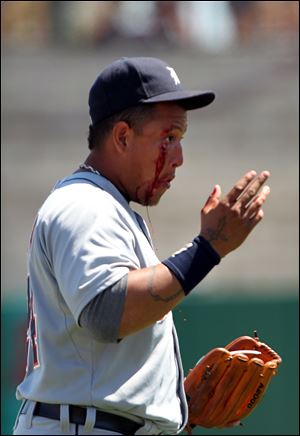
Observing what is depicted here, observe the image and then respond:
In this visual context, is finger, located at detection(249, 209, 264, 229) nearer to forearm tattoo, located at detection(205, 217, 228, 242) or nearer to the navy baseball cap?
forearm tattoo, located at detection(205, 217, 228, 242)

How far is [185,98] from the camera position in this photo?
8.28 ft

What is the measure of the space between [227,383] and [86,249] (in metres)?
0.84

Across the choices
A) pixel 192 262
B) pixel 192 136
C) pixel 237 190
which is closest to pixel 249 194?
pixel 237 190

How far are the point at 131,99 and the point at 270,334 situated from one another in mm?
4597

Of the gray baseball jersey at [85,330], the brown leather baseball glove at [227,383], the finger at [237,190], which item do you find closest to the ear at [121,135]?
the gray baseball jersey at [85,330]

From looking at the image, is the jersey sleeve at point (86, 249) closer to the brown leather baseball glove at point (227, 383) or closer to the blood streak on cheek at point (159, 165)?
the blood streak on cheek at point (159, 165)

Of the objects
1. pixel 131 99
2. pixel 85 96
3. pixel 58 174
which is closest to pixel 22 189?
pixel 58 174

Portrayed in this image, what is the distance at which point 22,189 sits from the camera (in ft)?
27.7

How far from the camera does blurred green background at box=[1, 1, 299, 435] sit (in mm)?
8148

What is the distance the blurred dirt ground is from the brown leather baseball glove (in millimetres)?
4867

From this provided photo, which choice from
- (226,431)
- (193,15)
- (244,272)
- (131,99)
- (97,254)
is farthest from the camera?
(193,15)

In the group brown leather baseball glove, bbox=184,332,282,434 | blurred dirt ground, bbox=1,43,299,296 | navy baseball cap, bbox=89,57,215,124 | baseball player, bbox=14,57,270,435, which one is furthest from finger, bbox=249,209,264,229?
blurred dirt ground, bbox=1,43,299,296

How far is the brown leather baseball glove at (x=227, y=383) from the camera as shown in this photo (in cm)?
289

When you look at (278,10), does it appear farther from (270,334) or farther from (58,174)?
(270,334)
